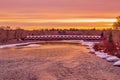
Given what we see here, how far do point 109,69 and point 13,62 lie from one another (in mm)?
3122

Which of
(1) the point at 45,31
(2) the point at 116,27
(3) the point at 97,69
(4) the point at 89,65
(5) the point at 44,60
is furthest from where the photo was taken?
(1) the point at 45,31

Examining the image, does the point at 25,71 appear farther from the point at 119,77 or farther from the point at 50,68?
the point at 119,77

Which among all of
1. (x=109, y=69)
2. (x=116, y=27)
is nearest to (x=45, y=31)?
(x=116, y=27)

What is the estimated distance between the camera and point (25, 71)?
30.2ft

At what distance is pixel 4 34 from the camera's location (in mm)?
24906

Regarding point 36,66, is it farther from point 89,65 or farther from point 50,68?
point 89,65

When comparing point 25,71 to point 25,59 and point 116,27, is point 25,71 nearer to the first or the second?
point 25,59

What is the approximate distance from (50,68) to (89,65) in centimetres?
138

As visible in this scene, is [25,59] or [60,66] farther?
[25,59]

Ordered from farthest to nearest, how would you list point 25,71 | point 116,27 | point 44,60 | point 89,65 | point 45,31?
point 45,31 < point 116,27 < point 44,60 < point 89,65 < point 25,71

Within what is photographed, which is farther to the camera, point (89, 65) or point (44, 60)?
point (44, 60)

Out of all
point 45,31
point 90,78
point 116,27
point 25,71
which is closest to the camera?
point 90,78

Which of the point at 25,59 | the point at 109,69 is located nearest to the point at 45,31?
the point at 25,59

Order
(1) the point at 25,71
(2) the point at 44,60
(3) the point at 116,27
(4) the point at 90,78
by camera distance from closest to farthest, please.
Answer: (4) the point at 90,78, (1) the point at 25,71, (2) the point at 44,60, (3) the point at 116,27
